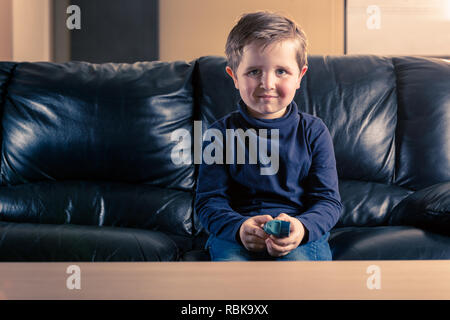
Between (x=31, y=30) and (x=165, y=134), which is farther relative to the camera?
(x=31, y=30)

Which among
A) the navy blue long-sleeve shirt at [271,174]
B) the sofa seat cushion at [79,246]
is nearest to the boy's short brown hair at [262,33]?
the navy blue long-sleeve shirt at [271,174]

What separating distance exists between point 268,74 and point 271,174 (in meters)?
0.24

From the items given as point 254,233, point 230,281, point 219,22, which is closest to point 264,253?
point 254,233

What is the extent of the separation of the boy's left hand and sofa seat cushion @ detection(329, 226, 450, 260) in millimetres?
257

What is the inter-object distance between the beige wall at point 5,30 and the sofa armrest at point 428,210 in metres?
2.36

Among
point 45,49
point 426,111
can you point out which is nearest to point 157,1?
point 45,49

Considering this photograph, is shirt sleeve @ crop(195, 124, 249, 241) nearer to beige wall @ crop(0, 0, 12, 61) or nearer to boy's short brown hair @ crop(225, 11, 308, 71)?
boy's short brown hair @ crop(225, 11, 308, 71)

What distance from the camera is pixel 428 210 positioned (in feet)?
4.13

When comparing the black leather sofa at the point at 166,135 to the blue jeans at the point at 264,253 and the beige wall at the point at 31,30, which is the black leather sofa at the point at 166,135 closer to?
the blue jeans at the point at 264,253

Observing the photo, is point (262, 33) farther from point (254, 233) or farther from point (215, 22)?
point (215, 22)

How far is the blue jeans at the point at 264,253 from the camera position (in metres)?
1.00

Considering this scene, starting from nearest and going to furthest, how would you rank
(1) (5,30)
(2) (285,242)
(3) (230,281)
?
(3) (230,281) < (2) (285,242) < (1) (5,30)

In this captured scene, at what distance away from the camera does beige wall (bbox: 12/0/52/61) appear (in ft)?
9.20

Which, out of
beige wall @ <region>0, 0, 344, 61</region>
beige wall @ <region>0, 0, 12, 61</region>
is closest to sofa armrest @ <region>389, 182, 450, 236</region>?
beige wall @ <region>0, 0, 344, 61</region>
